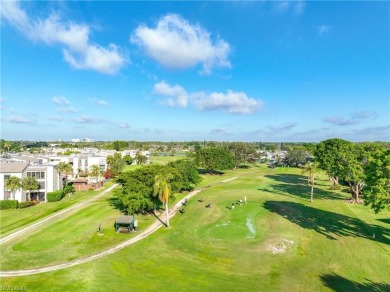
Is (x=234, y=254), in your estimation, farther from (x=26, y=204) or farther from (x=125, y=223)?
(x=26, y=204)

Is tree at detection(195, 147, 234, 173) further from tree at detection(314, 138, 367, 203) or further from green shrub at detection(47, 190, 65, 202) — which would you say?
green shrub at detection(47, 190, 65, 202)

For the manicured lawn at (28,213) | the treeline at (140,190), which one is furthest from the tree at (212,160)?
the treeline at (140,190)

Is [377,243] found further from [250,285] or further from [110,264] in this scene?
[110,264]

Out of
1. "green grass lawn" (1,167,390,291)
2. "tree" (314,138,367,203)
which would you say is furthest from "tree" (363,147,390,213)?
"tree" (314,138,367,203)

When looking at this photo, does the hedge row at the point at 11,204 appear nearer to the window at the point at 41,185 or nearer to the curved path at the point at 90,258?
the window at the point at 41,185

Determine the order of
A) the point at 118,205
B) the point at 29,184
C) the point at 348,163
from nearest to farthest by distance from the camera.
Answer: the point at 118,205
the point at 29,184
the point at 348,163

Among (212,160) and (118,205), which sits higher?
(212,160)

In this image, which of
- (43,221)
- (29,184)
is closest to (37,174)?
(29,184)
